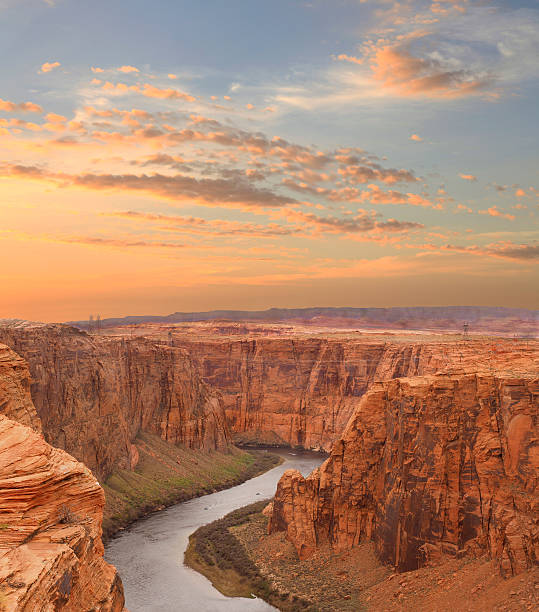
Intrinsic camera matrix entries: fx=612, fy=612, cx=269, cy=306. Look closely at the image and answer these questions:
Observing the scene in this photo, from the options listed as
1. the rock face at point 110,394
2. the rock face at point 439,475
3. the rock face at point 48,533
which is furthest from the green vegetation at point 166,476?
the rock face at point 48,533

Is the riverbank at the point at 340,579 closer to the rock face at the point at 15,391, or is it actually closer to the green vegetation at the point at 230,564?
the green vegetation at the point at 230,564

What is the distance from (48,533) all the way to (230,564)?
3903 cm

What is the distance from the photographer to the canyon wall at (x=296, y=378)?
11788 cm

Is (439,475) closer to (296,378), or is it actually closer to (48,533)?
(48,533)

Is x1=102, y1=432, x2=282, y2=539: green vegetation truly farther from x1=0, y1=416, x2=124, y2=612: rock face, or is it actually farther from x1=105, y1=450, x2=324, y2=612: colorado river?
x1=0, y1=416, x2=124, y2=612: rock face

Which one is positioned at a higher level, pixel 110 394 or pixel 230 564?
pixel 110 394

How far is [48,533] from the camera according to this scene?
1455cm

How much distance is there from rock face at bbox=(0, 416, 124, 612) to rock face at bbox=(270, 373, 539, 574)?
26.0 metres

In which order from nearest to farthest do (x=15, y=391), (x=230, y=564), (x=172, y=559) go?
(x=15, y=391) → (x=230, y=564) → (x=172, y=559)

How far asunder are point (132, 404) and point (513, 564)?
6591 centimetres

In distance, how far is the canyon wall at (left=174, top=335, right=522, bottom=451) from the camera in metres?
118

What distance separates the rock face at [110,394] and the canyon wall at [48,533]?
44201 millimetres

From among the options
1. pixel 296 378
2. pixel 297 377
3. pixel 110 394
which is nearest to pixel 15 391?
pixel 110 394

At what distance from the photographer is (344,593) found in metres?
39.9
